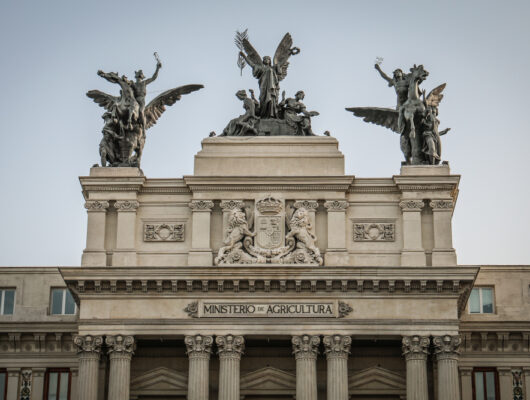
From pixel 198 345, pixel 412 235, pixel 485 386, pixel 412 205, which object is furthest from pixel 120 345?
pixel 485 386

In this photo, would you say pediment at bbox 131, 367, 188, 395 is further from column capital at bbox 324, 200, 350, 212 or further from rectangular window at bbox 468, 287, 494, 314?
rectangular window at bbox 468, 287, 494, 314

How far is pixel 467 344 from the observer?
57.2 m

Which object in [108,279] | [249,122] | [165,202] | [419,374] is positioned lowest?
[419,374]

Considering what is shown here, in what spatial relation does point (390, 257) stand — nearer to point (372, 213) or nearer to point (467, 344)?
point (372, 213)

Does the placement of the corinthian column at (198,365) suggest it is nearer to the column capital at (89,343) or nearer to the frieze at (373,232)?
the column capital at (89,343)

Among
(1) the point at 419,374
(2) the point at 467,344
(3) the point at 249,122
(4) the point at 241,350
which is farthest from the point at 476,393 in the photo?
(3) the point at 249,122

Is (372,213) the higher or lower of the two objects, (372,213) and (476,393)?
the higher

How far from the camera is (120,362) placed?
5209cm

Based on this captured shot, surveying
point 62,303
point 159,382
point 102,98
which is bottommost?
point 159,382

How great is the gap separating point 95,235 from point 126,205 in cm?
167

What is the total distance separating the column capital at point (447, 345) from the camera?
51812 millimetres

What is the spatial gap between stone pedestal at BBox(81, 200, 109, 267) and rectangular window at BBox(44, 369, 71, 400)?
22.6 ft

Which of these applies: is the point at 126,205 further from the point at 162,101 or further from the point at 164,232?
the point at 162,101

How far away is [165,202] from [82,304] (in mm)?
5155
